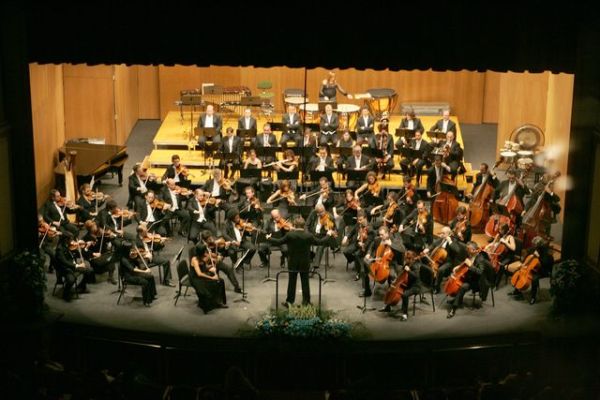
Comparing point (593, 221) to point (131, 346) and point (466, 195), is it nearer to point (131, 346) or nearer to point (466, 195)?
point (466, 195)

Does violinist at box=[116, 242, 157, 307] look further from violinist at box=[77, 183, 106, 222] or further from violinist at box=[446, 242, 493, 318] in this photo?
violinist at box=[446, 242, 493, 318]

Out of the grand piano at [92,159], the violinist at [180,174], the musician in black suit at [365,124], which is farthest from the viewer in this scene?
the musician in black suit at [365,124]

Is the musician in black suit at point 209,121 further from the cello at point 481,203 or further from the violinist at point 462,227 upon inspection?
the violinist at point 462,227

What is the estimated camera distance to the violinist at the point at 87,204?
17.4 metres

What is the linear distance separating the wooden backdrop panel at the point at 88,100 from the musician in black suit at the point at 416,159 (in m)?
5.93

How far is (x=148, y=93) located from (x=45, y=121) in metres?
5.96

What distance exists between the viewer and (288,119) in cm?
2119

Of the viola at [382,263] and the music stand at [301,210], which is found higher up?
the music stand at [301,210]

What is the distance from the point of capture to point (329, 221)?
1667 centimetres

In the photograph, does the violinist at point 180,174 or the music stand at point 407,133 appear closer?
the violinist at point 180,174

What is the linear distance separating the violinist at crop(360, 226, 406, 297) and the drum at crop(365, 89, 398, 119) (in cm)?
759

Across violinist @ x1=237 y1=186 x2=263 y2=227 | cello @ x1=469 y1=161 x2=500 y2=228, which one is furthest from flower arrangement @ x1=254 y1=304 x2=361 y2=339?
Result: cello @ x1=469 y1=161 x2=500 y2=228

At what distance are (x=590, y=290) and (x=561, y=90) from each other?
19.5 feet

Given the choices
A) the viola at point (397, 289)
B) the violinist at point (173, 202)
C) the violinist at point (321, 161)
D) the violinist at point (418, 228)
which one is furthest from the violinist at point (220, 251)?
the violinist at point (321, 161)
